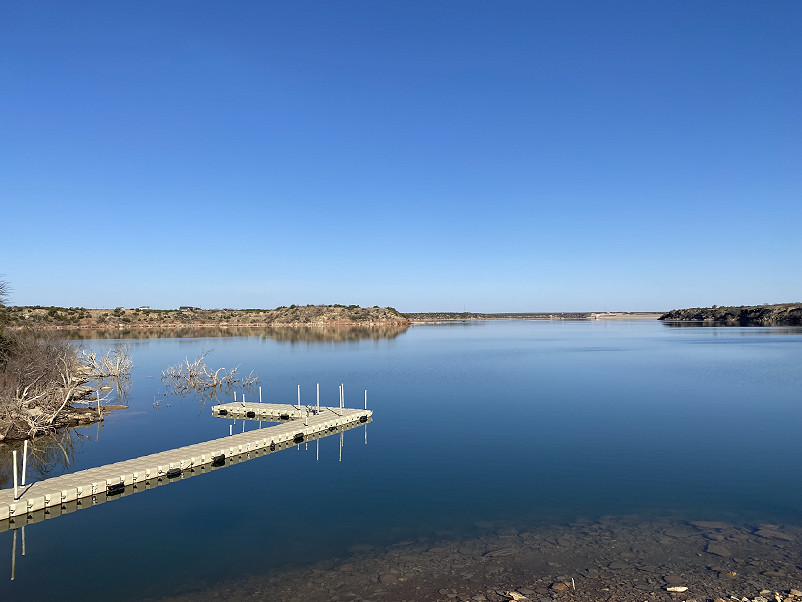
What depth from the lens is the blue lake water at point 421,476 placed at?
14578 millimetres

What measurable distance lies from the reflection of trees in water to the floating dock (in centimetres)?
314

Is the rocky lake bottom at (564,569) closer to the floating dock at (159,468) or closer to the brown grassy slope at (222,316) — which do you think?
the floating dock at (159,468)

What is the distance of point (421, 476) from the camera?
2102 centimetres

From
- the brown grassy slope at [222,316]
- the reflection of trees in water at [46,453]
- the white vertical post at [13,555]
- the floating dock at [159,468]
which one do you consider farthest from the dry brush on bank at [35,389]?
the brown grassy slope at [222,316]

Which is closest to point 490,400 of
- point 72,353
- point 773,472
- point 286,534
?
point 773,472

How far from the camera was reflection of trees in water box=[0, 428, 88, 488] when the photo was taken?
22.3 meters

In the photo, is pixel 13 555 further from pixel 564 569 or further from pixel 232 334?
pixel 232 334

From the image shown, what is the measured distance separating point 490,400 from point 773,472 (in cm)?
1810

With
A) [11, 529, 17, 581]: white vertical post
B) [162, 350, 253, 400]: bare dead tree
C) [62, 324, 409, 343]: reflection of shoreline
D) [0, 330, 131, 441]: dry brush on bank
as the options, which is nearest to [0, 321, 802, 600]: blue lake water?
[11, 529, 17, 581]: white vertical post

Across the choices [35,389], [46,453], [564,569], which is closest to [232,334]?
[35,389]

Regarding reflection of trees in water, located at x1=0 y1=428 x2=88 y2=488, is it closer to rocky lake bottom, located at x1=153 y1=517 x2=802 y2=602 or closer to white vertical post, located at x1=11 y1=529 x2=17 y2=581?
white vertical post, located at x1=11 y1=529 x2=17 y2=581

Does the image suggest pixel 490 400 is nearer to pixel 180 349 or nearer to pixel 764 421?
pixel 764 421

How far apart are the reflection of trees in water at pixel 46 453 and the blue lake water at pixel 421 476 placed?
14.4 inches

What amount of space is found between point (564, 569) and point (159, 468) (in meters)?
14.8
